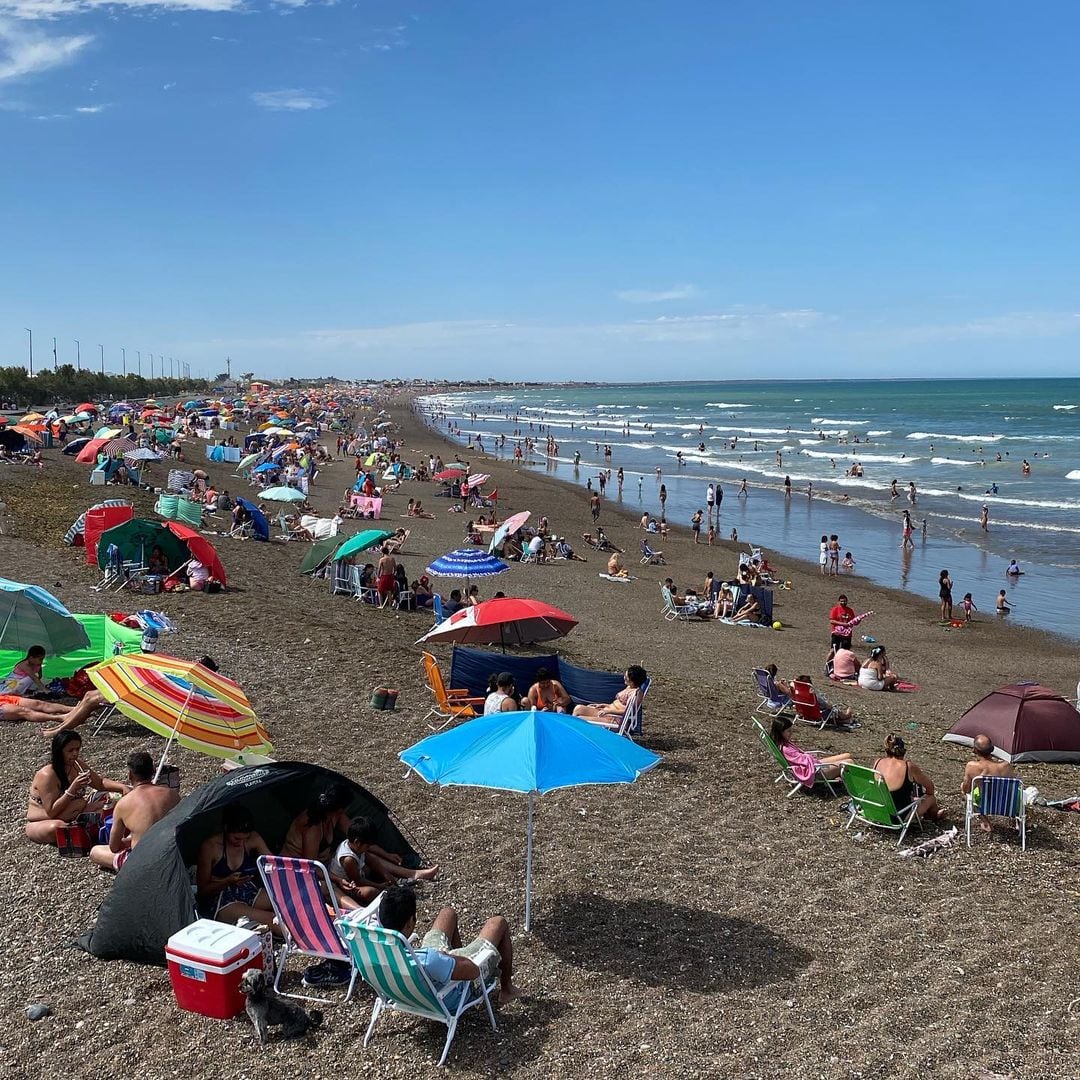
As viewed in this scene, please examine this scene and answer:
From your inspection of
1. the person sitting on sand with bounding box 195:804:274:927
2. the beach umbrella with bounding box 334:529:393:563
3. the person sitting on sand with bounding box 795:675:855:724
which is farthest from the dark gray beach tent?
the beach umbrella with bounding box 334:529:393:563

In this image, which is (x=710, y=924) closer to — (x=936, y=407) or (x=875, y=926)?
(x=875, y=926)

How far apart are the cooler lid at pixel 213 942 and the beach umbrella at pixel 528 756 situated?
1.26 m

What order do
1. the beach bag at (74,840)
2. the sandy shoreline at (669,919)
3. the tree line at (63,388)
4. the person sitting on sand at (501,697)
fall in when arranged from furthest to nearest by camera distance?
the tree line at (63,388) → the person sitting on sand at (501,697) → the beach bag at (74,840) → the sandy shoreline at (669,919)

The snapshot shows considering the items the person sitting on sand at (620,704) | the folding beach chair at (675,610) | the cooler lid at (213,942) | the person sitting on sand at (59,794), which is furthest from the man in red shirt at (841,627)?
the cooler lid at (213,942)

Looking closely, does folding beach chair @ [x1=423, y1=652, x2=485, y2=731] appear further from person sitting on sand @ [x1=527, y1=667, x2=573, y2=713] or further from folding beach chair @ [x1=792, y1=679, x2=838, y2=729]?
folding beach chair @ [x1=792, y1=679, x2=838, y2=729]

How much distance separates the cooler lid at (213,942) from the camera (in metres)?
5.05

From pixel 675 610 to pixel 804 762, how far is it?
33.1 feet

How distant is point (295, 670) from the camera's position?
39.4 feet

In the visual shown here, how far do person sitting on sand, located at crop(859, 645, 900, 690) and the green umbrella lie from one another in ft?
33.2

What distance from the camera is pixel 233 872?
18.9 feet

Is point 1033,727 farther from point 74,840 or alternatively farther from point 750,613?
point 74,840

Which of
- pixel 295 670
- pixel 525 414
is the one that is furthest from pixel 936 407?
pixel 295 670

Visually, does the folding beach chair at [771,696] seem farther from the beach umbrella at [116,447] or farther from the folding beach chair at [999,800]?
the beach umbrella at [116,447]

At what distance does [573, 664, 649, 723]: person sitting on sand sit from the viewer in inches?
397
